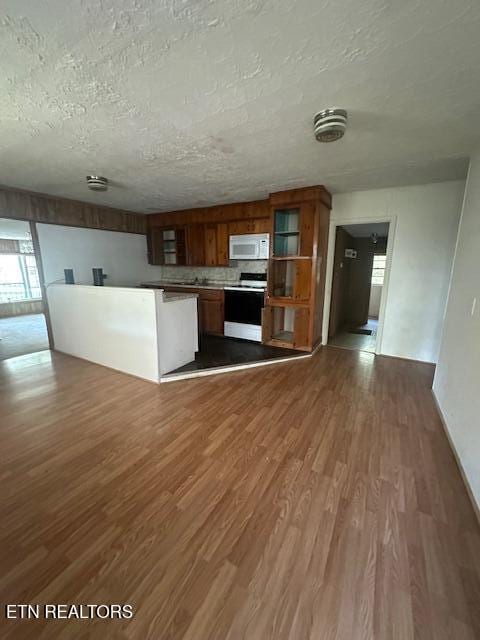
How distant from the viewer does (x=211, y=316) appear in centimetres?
470

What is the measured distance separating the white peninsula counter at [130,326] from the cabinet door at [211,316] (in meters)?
1.14

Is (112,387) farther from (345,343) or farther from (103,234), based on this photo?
(345,343)

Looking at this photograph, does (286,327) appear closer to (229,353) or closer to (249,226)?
(229,353)

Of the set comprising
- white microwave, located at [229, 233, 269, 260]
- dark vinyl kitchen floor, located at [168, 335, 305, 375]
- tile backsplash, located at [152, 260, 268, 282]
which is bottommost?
dark vinyl kitchen floor, located at [168, 335, 305, 375]

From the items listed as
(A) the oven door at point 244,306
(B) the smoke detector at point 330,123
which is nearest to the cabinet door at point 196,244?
(A) the oven door at point 244,306

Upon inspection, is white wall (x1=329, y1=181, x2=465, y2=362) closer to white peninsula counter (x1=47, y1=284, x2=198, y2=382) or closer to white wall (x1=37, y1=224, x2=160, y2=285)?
white peninsula counter (x1=47, y1=284, x2=198, y2=382)

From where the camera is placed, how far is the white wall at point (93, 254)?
4.15 meters

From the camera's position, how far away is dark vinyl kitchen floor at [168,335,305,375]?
3.41 meters

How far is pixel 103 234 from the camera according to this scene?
16.0 feet

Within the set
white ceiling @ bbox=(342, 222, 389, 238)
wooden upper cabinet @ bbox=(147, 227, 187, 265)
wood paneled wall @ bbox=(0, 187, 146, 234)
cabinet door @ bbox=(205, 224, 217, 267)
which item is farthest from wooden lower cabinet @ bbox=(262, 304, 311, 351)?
wood paneled wall @ bbox=(0, 187, 146, 234)

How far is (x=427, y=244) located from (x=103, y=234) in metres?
5.39

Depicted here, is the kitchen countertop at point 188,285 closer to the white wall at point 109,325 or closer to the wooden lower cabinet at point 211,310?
the wooden lower cabinet at point 211,310

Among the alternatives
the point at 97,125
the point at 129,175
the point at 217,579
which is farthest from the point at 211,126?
the point at 217,579

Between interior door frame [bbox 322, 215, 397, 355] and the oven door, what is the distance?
1143 mm
